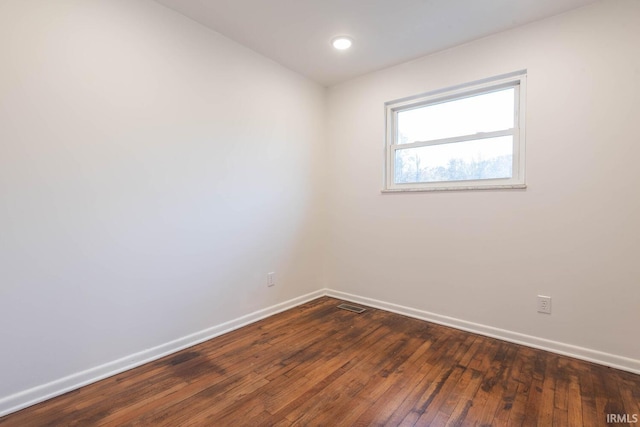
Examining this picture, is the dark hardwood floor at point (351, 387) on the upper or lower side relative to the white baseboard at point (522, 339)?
lower

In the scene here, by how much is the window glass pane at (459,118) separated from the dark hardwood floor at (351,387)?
5.78 ft

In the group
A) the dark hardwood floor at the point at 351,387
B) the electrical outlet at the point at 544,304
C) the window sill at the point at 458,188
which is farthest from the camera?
the window sill at the point at 458,188

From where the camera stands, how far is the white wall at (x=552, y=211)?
77.7 inches

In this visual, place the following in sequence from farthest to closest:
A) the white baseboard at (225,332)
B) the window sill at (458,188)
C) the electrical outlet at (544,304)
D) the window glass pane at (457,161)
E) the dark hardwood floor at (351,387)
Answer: the window glass pane at (457,161)
the window sill at (458,188)
the electrical outlet at (544,304)
the white baseboard at (225,332)
the dark hardwood floor at (351,387)

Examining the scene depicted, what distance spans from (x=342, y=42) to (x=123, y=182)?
1.99 metres

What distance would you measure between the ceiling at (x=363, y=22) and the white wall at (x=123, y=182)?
231 mm

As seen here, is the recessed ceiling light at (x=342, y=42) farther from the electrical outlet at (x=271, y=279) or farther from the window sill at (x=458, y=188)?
the electrical outlet at (x=271, y=279)

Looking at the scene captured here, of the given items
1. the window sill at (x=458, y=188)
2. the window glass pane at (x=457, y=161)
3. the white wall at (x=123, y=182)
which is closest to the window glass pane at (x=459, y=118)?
the window glass pane at (x=457, y=161)

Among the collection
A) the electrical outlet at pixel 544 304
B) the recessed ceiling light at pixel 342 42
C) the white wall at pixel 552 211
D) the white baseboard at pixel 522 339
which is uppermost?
the recessed ceiling light at pixel 342 42

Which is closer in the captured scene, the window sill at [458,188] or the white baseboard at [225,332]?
the white baseboard at [225,332]

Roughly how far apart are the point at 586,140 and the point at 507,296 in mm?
1255

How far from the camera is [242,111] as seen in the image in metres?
2.65

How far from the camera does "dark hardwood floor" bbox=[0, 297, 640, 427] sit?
152 cm

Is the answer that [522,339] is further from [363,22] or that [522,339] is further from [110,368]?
[110,368]
